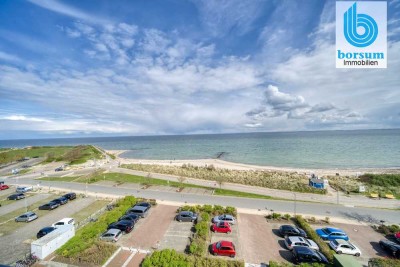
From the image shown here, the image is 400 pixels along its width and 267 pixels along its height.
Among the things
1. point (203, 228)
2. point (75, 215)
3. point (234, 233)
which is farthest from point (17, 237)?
point (234, 233)

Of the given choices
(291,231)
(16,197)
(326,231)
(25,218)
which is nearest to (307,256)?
(291,231)

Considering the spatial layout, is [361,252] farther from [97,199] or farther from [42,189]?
[42,189]

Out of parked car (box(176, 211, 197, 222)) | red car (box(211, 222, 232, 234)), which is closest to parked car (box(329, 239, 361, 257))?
red car (box(211, 222, 232, 234))

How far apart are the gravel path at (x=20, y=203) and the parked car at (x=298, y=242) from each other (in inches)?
1559

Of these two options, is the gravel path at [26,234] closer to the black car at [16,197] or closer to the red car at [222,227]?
the black car at [16,197]

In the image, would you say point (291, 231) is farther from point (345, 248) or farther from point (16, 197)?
point (16, 197)

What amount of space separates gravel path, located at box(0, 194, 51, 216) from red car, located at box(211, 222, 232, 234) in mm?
31392

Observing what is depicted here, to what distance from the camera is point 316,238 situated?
959 inches

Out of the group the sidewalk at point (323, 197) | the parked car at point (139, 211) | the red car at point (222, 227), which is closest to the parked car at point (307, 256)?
the red car at point (222, 227)

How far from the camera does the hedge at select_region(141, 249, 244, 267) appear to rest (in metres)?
18.6

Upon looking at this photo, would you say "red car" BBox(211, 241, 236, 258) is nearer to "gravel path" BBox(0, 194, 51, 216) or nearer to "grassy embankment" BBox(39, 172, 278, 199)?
"grassy embankment" BBox(39, 172, 278, 199)

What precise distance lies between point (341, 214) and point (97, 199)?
3894 cm

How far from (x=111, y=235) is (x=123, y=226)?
1.92 metres

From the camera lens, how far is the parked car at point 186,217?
29.5 metres
